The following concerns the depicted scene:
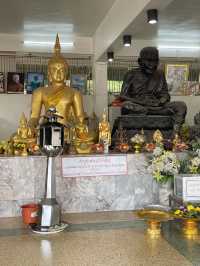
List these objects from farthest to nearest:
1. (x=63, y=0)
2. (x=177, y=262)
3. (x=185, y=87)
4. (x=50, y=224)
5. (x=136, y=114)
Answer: (x=185, y=87), (x=63, y=0), (x=136, y=114), (x=50, y=224), (x=177, y=262)

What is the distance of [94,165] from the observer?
2432 mm

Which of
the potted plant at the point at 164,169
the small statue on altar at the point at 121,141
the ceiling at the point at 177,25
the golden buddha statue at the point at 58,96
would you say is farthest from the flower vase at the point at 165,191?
the ceiling at the point at 177,25

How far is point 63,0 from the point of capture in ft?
13.0

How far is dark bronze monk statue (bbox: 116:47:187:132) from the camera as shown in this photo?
10.4ft

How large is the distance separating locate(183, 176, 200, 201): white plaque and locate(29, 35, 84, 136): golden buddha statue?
129 centimetres

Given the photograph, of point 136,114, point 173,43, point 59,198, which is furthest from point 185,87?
point 59,198

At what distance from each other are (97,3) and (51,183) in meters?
2.76

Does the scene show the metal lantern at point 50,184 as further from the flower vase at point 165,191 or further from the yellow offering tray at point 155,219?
the flower vase at point 165,191

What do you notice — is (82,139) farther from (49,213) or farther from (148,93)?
(148,93)

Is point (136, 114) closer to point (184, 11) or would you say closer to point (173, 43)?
point (184, 11)

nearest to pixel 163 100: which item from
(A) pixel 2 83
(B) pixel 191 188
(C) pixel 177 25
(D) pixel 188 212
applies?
(B) pixel 191 188

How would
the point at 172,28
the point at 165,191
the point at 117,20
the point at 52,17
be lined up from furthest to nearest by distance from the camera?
1. the point at 172,28
2. the point at 52,17
3. the point at 117,20
4. the point at 165,191

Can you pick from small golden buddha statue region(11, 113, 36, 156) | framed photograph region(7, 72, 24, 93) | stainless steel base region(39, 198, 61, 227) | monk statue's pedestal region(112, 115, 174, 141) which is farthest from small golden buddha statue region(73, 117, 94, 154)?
framed photograph region(7, 72, 24, 93)

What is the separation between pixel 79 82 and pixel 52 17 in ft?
4.16
